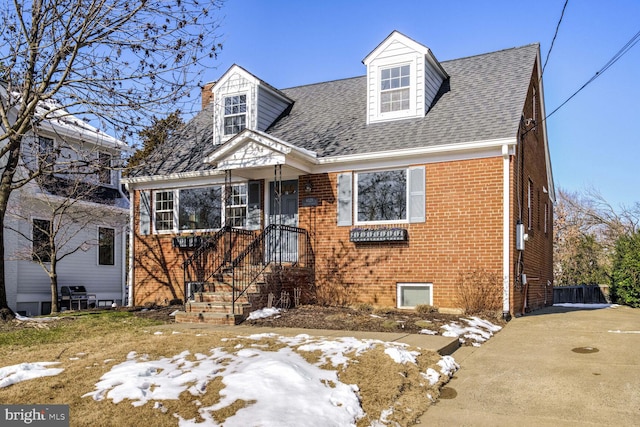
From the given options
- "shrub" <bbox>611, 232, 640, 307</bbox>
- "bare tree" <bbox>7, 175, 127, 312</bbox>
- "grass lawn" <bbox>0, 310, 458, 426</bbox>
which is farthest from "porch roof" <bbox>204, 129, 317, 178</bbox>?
"shrub" <bbox>611, 232, 640, 307</bbox>

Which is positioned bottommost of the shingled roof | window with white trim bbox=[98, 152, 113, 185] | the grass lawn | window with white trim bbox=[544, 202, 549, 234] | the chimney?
the grass lawn

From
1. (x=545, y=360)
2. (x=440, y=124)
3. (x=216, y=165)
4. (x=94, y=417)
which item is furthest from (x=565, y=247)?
(x=94, y=417)

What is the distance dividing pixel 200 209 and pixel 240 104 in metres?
3.08

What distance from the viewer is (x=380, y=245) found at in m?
11.7

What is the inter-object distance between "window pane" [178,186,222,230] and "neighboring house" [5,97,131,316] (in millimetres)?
2022

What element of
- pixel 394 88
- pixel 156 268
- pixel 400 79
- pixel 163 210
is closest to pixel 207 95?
pixel 163 210

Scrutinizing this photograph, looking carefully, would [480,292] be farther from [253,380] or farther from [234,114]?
[234,114]

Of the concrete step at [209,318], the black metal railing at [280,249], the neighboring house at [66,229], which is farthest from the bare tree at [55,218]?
the concrete step at [209,318]

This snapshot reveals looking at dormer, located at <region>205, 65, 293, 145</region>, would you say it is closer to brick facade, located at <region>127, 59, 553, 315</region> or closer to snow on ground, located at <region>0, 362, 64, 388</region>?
brick facade, located at <region>127, 59, 553, 315</region>

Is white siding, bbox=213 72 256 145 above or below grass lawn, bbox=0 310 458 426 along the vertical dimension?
above

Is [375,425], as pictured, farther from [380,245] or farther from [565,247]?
[565,247]

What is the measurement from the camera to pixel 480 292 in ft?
34.7

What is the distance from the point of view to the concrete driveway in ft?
15.7

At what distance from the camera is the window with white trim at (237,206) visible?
1373 centimetres
